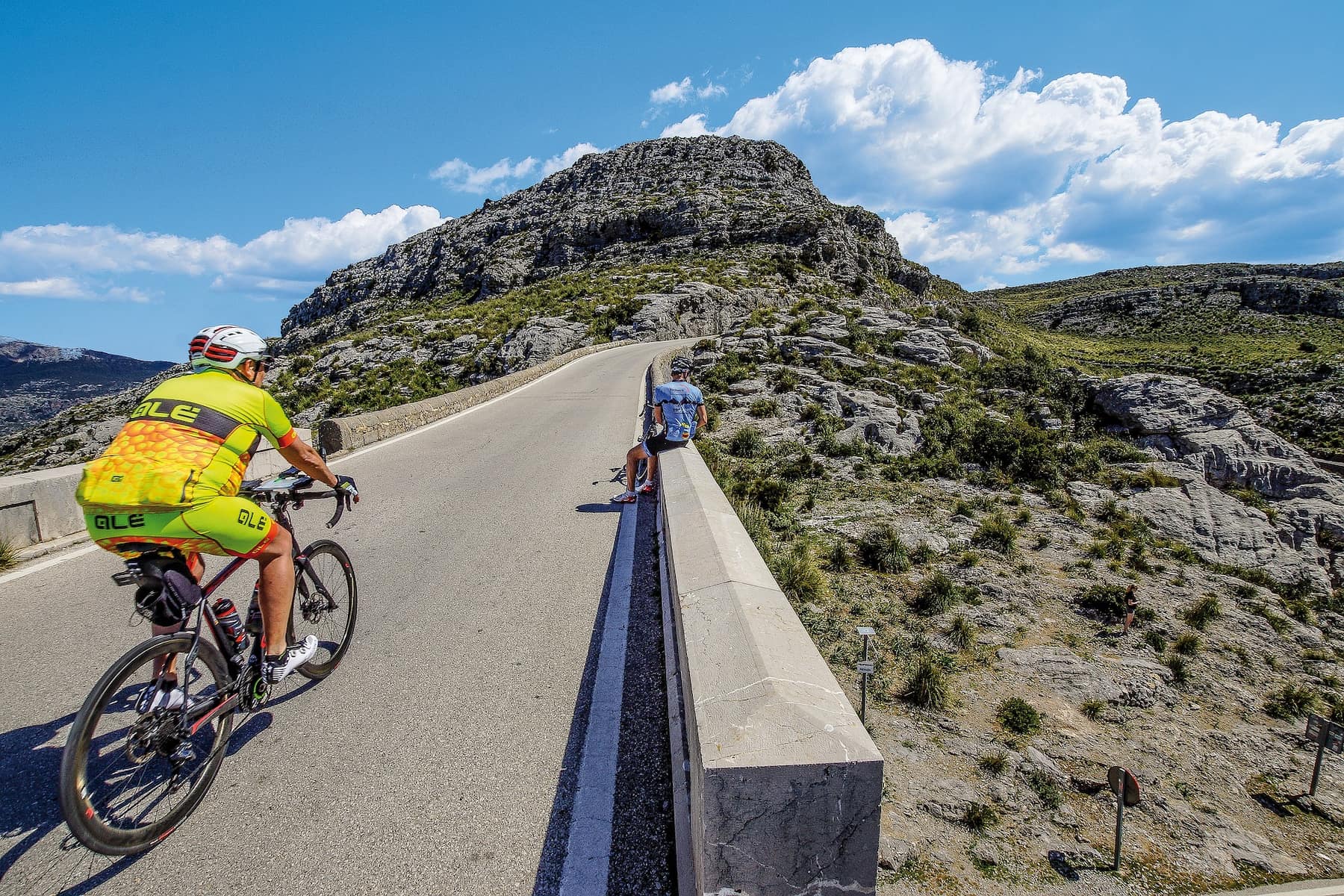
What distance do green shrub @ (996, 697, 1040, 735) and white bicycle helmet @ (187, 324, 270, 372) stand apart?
5.81 m

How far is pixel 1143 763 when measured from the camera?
4.93 meters

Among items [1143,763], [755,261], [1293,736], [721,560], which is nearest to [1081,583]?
[1293,736]

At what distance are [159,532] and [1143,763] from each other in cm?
678

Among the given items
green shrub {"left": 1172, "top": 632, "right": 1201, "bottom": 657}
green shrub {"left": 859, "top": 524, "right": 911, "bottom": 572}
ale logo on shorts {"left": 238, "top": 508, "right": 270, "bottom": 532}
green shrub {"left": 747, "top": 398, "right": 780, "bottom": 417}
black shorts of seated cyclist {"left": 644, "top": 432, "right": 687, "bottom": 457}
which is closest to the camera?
ale logo on shorts {"left": 238, "top": 508, "right": 270, "bottom": 532}

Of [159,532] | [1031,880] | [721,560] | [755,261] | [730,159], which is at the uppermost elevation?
[730,159]

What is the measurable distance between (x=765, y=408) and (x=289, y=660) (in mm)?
13149

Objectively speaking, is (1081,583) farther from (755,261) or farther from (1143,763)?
(755,261)

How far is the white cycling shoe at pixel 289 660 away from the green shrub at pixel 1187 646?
855 cm

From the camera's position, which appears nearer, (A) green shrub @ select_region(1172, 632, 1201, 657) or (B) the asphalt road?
(B) the asphalt road

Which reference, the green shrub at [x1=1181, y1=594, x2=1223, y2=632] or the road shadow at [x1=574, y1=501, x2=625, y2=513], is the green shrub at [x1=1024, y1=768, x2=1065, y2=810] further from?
the green shrub at [x1=1181, y1=594, x2=1223, y2=632]

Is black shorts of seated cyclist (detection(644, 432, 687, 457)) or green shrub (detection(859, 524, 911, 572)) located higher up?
black shorts of seated cyclist (detection(644, 432, 687, 457))

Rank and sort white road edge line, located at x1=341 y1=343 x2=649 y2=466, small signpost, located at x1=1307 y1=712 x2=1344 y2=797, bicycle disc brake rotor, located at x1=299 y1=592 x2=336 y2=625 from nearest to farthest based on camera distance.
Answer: bicycle disc brake rotor, located at x1=299 y1=592 x2=336 y2=625 < small signpost, located at x1=1307 y1=712 x2=1344 y2=797 < white road edge line, located at x1=341 y1=343 x2=649 y2=466

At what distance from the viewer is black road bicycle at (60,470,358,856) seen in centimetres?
237

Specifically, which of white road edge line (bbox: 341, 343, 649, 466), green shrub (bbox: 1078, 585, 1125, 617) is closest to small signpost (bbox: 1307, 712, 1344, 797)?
green shrub (bbox: 1078, 585, 1125, 617)
